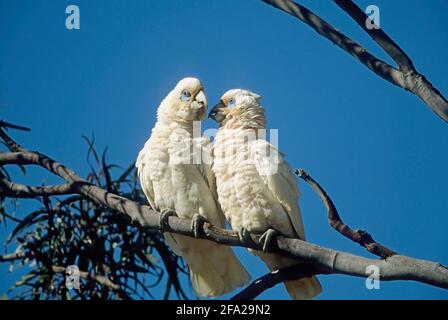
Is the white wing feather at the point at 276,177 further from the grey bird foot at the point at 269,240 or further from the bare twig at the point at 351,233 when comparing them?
the bare twig at the point at 351,233

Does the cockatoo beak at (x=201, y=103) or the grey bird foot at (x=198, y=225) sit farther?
the cockatoo beak at (x=201, y=103)

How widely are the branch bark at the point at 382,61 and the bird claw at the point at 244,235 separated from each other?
0.89 m

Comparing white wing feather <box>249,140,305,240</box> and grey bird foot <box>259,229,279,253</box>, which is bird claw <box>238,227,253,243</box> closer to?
grey bird foot <box>259,229,279,253</box>

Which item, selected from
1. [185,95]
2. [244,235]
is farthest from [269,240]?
[185,95]

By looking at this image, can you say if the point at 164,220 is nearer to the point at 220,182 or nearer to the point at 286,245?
the point at 220,182

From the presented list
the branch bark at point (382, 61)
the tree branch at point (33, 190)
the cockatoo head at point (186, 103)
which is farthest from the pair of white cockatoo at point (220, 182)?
the branch bark at point (382, 61)

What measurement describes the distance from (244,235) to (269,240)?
0.38 feet

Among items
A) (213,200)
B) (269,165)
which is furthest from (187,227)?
(269,165)

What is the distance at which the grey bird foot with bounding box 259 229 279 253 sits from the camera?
325cm

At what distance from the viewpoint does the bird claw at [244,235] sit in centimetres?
327

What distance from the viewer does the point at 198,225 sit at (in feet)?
10.8

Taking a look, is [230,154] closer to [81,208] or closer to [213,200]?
[213,200]
